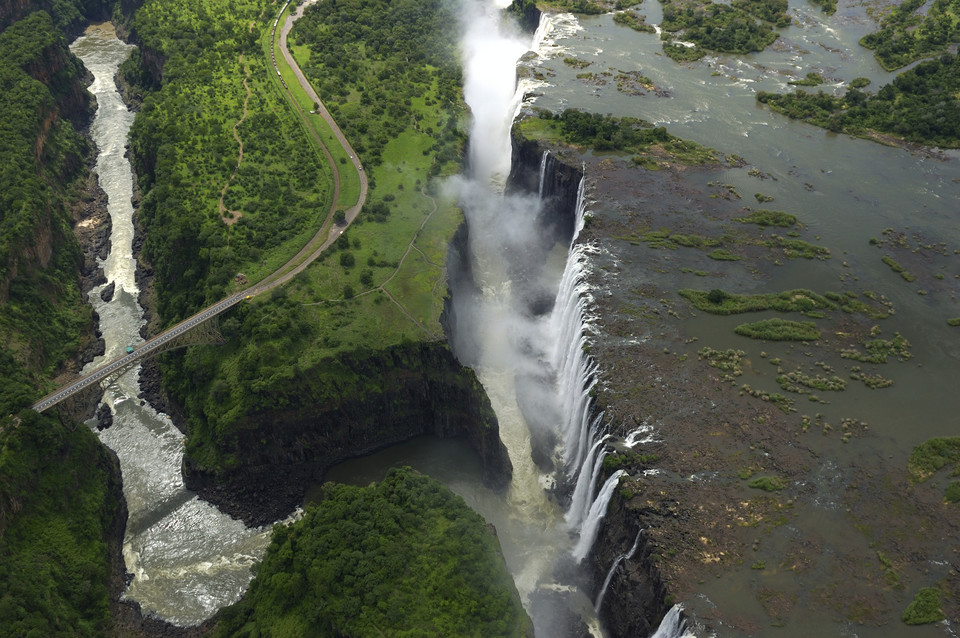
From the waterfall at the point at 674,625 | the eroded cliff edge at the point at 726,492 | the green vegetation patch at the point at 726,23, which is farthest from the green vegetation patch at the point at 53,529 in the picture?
the green vegetation patch at the point at 726,23

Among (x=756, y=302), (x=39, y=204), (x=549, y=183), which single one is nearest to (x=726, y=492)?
(x=756, y=302)

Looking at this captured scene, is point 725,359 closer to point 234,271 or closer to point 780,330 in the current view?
point 780,330

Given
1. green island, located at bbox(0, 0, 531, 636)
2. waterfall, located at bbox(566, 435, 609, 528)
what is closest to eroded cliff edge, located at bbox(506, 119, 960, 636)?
waterfall, located at bbox(566, 435, 609, 528)

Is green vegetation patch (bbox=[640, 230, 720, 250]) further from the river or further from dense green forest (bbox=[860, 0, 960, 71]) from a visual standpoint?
dense green forest (bbox=[860, 0, 960, 71])

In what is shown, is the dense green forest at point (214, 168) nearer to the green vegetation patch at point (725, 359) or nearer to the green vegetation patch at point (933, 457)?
the green vegetation patch at point (725, 359)

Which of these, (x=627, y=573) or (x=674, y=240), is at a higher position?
(x=674, y=240)

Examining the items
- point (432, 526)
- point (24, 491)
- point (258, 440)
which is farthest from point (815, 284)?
point (24, 491)

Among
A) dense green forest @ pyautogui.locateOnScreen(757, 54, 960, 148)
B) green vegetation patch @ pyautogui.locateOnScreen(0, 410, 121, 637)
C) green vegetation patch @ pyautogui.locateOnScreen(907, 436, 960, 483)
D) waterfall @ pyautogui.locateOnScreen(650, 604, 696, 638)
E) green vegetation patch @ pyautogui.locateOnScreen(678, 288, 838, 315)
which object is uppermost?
dense green forest @ pyautogui.locateOnScreen(757, 54, 960, 148)
